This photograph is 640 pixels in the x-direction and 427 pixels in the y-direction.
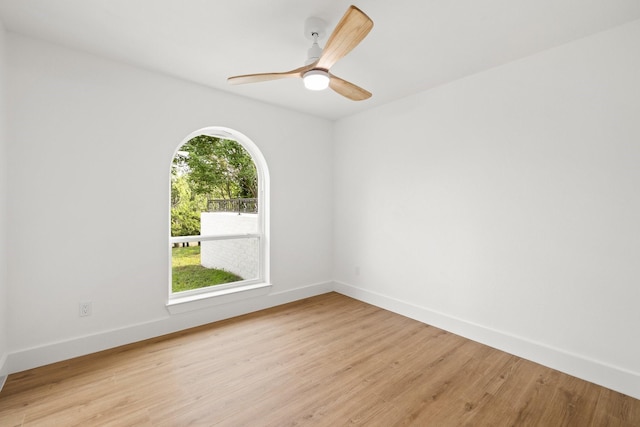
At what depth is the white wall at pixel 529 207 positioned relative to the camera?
208 centimetres

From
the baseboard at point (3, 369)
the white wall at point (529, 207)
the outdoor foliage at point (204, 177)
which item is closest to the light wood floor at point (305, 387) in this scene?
the baseboard at point (3, 369)

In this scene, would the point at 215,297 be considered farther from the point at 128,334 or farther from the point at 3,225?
the point at 3,225

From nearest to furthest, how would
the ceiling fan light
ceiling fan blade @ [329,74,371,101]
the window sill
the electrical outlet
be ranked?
the ceiling fan light
ceiling fan blade @ [329,74,371,101]
the electrical outlet
the window sill

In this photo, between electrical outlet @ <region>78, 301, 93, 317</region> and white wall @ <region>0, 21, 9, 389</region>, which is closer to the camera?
white wall @ <region>0, 21, 9, 389</region>

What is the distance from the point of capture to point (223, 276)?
11.7ft

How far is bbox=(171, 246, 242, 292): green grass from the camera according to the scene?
318cm

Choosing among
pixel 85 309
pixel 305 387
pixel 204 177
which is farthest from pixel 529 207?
pixel 85 309

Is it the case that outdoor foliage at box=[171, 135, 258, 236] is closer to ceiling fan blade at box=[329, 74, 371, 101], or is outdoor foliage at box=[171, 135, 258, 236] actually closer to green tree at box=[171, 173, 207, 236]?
green tree at box=[171, 173, 207, 236]

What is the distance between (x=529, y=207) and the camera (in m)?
2.50

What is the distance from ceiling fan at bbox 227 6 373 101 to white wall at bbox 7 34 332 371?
3.71ft

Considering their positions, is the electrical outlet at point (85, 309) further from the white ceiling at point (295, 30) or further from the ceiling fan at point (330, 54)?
the ceiling fan at point (330, 54)

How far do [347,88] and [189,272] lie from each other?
2551 millimetres

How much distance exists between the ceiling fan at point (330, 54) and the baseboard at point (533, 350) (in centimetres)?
239

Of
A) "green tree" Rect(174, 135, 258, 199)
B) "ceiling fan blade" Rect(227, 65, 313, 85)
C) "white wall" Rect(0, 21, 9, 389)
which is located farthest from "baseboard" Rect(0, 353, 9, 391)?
"ceiling fan blade" Rect(227, 65, 313, 85)
